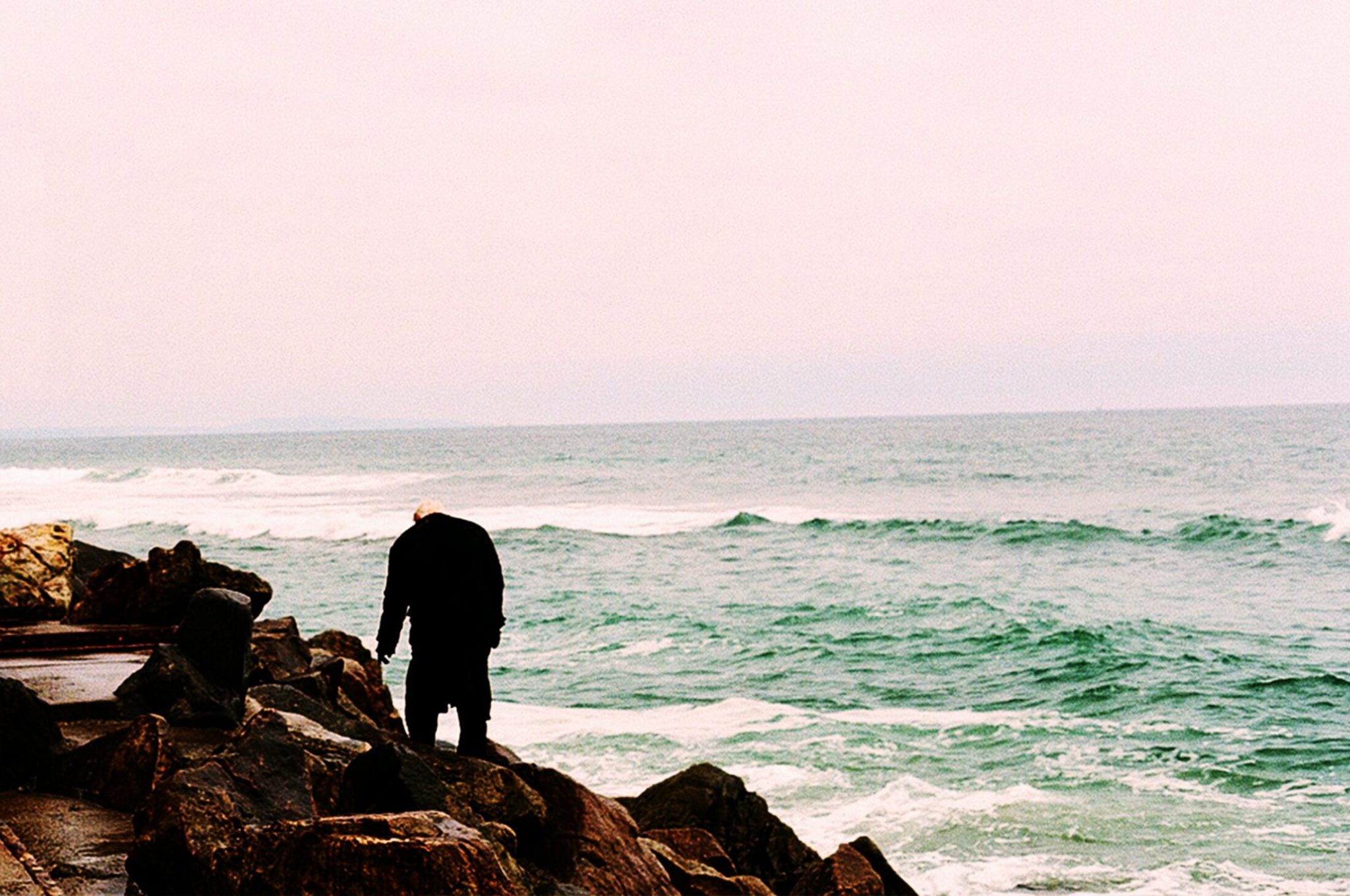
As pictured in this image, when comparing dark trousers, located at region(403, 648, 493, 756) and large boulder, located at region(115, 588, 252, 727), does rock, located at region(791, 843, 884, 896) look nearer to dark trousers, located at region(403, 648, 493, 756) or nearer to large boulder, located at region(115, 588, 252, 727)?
dark trousers, located at region(403, 648, 493, 756)

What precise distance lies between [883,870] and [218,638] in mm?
4373

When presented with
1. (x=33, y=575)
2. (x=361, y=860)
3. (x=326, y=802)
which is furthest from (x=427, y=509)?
(x=33, y=575)

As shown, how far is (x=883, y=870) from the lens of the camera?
848 centimetres

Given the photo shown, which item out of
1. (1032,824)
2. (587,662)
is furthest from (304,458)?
(1032,824)

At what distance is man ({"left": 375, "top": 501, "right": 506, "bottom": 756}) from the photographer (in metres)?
7.17

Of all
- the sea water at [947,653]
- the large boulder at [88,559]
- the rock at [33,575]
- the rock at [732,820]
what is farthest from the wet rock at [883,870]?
the large boulder at [88,559]

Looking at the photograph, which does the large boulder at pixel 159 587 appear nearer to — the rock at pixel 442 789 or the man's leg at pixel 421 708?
the man's leg at pixel 421 708

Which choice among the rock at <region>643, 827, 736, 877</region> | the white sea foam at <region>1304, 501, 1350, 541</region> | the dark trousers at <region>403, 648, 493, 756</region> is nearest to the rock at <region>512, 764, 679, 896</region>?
the dark trousers at <region>403, 648, 493, 756</region>

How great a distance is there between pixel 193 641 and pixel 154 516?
46.2m

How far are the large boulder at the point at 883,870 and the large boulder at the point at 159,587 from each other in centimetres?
525

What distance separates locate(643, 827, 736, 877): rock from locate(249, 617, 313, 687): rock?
9.91 feet

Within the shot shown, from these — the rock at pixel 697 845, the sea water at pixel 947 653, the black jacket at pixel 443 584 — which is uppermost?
the black jacket at pixel 443 584

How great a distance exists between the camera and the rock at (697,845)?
331 inches

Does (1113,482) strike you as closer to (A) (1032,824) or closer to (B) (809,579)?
(B) (809,579)
